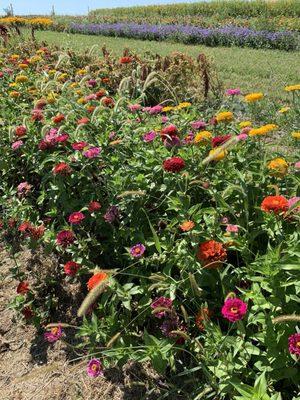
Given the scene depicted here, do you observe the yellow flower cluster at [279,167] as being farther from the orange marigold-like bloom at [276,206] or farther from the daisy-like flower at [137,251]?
the daisy-like flower at [137,251]

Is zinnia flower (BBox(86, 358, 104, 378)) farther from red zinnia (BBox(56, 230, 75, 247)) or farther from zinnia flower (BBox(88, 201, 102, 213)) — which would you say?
zinnia flower (BBox(88, 201, 102, 213))

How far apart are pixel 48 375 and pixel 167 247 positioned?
3.36ft

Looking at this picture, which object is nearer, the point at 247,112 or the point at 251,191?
the point at 251,191

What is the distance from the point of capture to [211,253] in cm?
221

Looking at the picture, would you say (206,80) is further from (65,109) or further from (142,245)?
(142,245)

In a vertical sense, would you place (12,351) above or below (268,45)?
below

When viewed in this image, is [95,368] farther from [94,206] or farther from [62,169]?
[62,169]

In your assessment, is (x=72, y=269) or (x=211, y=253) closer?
(x=211, y=253)

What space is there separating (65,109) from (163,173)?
1469 millimetres

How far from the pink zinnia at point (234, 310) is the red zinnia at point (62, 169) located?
150 cm

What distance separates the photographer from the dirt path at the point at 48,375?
251 cm

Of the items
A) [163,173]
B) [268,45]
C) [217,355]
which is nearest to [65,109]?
[163,173]

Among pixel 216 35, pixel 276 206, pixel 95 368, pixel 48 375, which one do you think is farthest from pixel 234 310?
pixel 216 35

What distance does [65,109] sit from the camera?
13.2 feet
